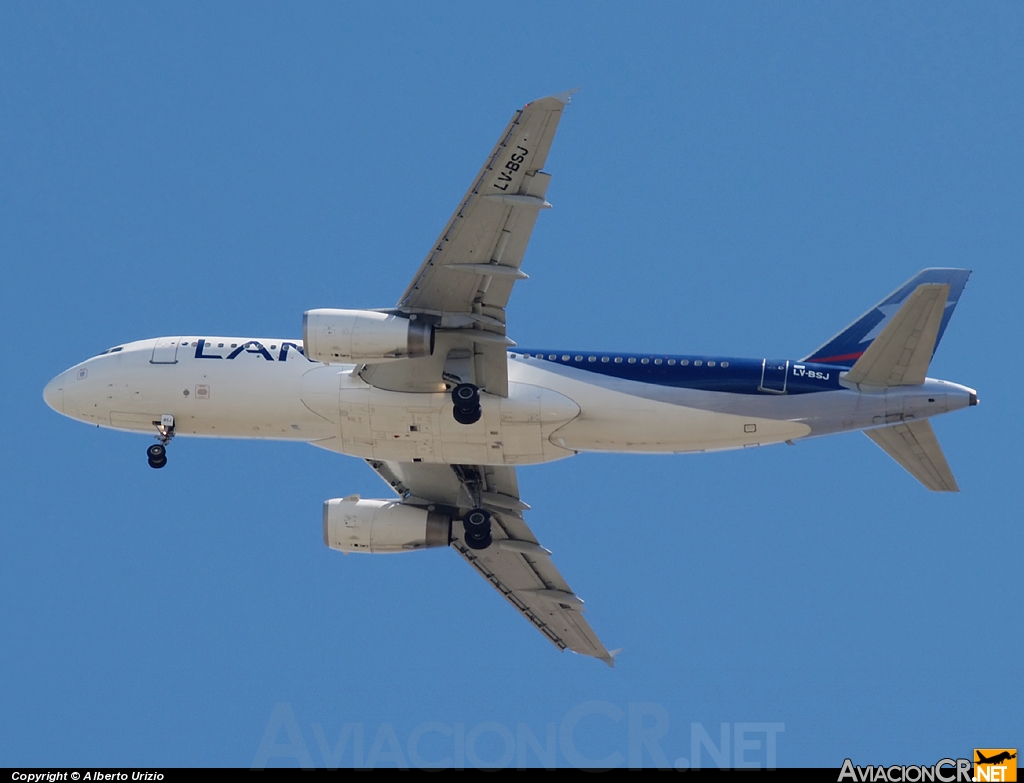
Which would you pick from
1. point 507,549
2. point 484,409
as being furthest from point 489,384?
point 507,549

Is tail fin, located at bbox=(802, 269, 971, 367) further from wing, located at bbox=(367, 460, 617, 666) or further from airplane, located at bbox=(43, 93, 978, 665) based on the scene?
wing, located at bbox=(367, 460, 617, 666)

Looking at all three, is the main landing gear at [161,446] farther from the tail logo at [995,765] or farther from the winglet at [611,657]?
the tail logo at [995,765]

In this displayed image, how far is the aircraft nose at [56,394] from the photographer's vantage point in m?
45.6

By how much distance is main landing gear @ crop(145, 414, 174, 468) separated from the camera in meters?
44.2

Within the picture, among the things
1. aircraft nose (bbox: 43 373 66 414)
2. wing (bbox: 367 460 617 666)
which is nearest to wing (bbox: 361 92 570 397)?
wing (bbox: 367 460 617 666)

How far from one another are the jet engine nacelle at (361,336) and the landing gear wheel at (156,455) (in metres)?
7.04

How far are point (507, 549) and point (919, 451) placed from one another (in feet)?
44.1

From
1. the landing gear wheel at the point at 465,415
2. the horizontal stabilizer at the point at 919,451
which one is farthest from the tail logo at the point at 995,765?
the landing gear wheel at the point at 465,415

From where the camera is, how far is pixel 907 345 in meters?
40.5

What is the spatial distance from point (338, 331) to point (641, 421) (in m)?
8.61

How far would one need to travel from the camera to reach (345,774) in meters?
35.4

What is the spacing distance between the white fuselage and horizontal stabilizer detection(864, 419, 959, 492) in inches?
43.4

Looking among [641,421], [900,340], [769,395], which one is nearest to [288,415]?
[641,421]

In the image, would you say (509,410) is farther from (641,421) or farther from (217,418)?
(217,418)
